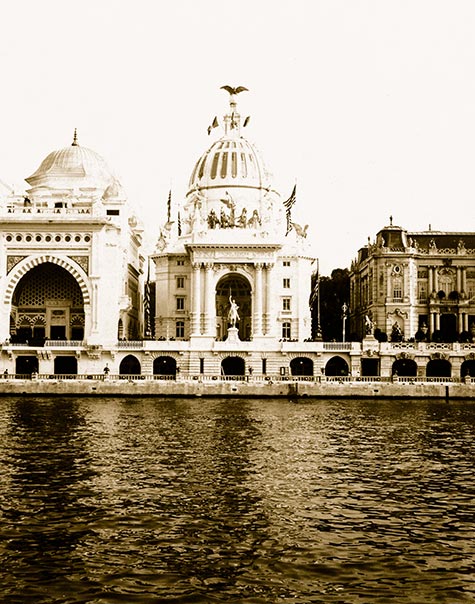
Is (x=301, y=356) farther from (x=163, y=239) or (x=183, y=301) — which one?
(x=163, y=239)

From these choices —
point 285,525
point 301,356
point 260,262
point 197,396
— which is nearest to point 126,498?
point 285,525

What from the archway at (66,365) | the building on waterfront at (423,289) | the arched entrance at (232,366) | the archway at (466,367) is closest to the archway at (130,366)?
the archway at (66,365)

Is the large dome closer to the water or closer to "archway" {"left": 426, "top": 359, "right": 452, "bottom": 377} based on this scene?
"archway" {"left": 426, "top": 359, "right": 452, "bottom": 377}

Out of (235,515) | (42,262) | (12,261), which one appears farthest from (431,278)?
(235,515)

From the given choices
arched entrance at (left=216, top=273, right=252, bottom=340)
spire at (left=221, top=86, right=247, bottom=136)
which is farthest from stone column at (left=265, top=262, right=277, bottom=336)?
spire at (left=221, top=86, right=247, bottom=136)

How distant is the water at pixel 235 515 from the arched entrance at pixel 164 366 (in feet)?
130

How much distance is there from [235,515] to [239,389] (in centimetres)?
4859

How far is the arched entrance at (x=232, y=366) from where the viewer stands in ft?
292

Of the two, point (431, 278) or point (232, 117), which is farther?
point (232, 117)

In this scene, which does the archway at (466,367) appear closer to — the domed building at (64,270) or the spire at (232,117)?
the domed building at (64,270)

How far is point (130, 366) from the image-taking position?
3474 inches

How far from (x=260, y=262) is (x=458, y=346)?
71.4 ft

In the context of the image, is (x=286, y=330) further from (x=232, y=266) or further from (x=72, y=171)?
(x=72, y=171)

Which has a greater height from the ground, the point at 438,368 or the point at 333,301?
the point at 333,301
